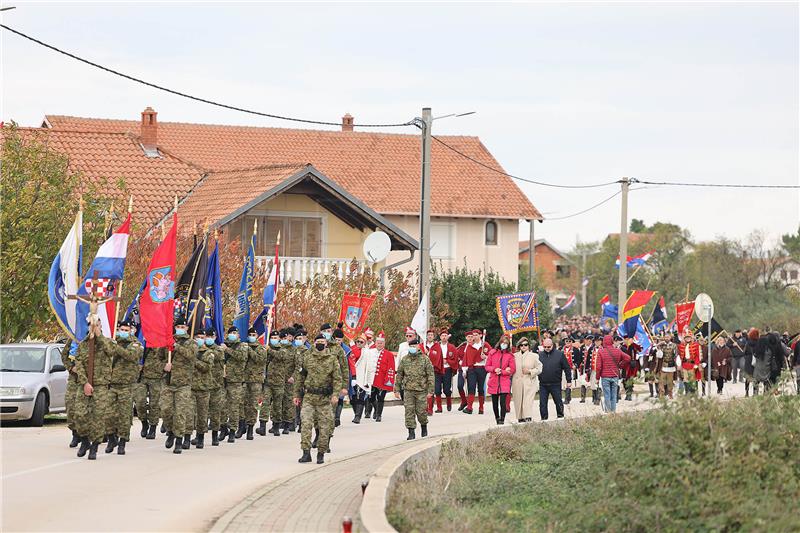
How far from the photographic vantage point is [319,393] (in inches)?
767

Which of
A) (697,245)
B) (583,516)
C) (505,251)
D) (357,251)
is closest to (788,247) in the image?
(697,245)

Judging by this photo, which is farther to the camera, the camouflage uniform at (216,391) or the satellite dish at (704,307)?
the satellite dish at (704,307)

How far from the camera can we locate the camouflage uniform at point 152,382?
21.6 meters

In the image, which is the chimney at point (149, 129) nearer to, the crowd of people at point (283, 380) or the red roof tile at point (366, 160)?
the red roof tile at point (366, 160)

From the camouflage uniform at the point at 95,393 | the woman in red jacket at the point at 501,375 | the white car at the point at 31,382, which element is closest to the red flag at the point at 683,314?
the woman in red jacket at the point at 501,375

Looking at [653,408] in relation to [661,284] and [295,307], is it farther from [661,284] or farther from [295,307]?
[661,284]

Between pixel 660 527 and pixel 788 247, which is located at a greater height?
pixel 788 247

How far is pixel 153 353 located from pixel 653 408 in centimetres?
872

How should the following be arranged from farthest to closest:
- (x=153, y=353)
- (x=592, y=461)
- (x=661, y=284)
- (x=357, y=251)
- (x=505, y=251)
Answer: (x=661, y=284) → (x=505, y=251) → (x=357, y=251) → (x=153, y=353) → (x=592, y=461)

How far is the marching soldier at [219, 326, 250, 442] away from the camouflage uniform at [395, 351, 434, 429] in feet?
9.01

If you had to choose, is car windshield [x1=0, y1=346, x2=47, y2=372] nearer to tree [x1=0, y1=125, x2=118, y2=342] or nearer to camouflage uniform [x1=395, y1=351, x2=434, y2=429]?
tree [x1=0, y1=125, x2=118, y2=342]

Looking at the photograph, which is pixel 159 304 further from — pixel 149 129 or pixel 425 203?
pixel 149 129

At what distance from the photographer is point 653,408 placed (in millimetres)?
15859

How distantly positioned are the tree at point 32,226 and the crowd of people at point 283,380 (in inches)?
180
